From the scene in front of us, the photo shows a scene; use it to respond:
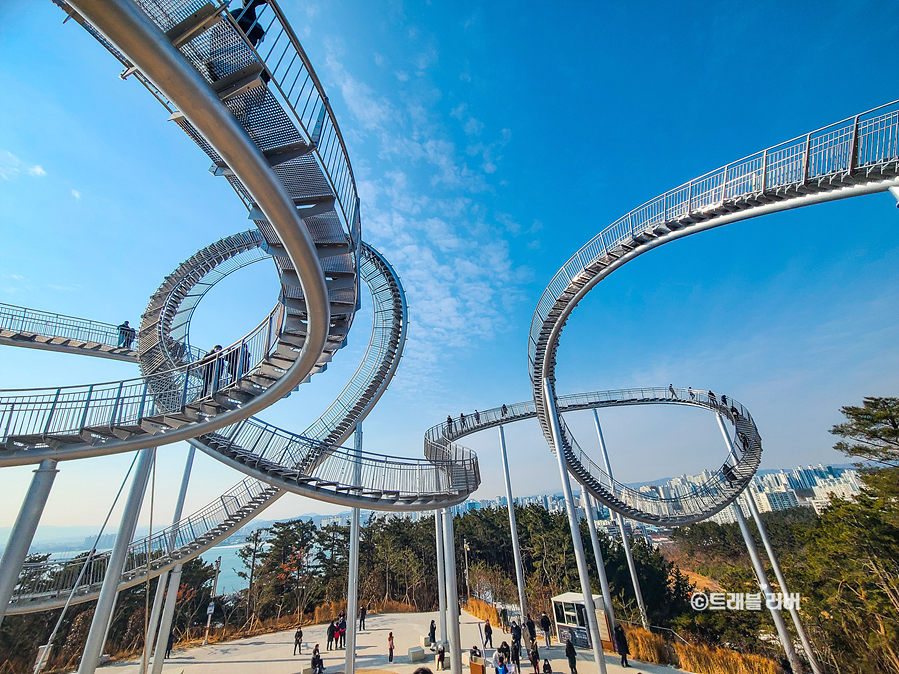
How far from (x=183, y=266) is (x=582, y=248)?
13.1 metres

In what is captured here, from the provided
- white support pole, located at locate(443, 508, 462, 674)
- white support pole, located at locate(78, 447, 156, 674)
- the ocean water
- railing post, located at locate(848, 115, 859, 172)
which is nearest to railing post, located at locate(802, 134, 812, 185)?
railing post, located at locate(848, 115, 859, 172)

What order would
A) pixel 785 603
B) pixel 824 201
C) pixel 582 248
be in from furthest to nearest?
Result: pixel 785 603, pixel 582 248, pixel 824 201

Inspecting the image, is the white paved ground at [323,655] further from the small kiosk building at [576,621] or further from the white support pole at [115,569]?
the white support pole at [115,569]

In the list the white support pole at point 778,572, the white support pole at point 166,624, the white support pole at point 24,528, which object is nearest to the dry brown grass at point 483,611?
the white support pole at point 778,572

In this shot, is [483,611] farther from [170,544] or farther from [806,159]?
[806,159]

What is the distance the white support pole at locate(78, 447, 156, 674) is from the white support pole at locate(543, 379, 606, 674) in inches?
447

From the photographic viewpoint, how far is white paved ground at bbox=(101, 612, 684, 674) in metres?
13.4

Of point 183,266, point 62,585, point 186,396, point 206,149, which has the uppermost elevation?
point 183,266

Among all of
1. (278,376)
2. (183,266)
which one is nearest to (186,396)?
(278,376)

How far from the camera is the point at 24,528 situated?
7324 mm

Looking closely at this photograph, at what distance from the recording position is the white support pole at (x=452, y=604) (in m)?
10.6

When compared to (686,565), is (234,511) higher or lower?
higher

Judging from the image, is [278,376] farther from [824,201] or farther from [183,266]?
[824,201]

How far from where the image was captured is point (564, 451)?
13.9 m
